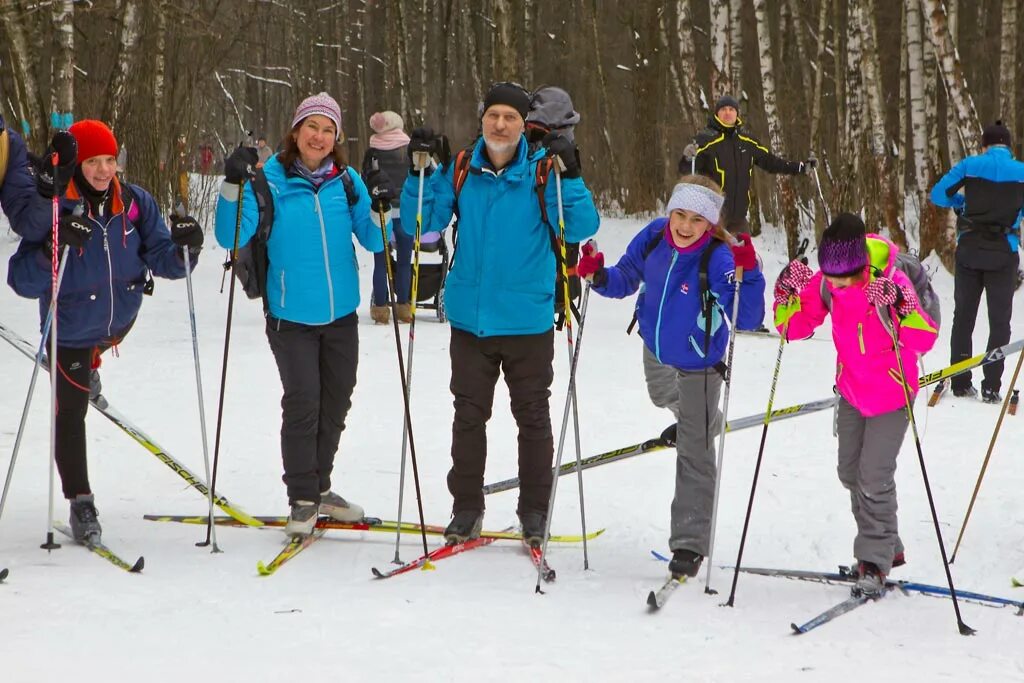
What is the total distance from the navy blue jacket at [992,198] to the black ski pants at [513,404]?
482cm

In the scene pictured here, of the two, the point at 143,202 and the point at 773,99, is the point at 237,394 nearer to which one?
the point at 143,202

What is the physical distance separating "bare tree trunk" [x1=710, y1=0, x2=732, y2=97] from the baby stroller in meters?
5.24

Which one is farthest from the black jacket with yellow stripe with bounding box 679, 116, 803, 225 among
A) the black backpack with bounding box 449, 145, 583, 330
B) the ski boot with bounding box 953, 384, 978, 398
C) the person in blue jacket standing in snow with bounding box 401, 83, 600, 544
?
the person in blue jacket standing in snow with bounding box 401, 83, 600, 544

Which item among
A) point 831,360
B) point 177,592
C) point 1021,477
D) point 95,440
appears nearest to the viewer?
point 177,592

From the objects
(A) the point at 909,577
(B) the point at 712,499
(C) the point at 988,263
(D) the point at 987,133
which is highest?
(D) the point at 987,133

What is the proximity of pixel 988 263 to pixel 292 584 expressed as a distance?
606 cm

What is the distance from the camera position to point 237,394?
801 centimetres

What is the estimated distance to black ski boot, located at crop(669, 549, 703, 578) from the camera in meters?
4.37

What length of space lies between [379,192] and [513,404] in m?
1.06

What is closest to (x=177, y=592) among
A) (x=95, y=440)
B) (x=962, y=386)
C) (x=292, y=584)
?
(x=292, y=584)

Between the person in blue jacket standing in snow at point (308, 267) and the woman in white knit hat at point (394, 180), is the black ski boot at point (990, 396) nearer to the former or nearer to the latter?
the woman in white knit hat at point (394, 180)

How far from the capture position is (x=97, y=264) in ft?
15.1

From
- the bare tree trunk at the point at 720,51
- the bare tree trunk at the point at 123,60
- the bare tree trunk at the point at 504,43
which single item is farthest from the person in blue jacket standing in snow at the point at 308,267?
the bare tree trunk at the point at 123,60

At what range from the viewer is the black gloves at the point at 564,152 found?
436cm
